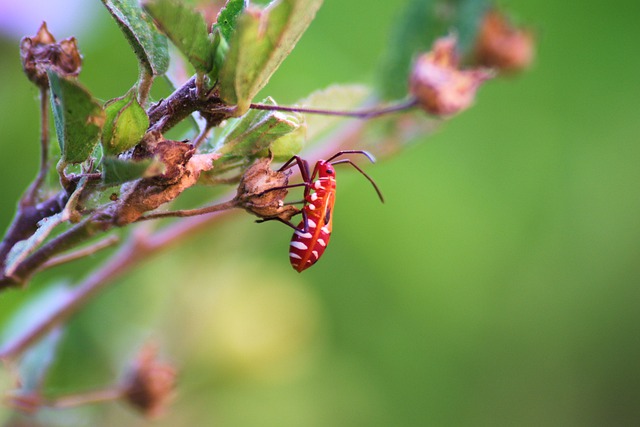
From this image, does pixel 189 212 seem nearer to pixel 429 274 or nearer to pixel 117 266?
pixel 117 266

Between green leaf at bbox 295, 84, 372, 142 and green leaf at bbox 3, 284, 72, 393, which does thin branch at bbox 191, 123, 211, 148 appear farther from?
green leaf at bbox 3, 284, 72, 393

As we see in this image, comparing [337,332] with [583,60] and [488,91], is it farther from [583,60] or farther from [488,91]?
[583,60]

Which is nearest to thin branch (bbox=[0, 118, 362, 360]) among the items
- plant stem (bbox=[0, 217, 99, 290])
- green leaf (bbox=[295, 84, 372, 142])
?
green leaf (bbox=[295, 84, 372, 142])

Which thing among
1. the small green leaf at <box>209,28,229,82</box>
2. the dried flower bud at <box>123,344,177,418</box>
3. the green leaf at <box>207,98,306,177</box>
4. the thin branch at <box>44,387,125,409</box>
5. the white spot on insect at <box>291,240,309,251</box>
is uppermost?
the small green leaf at <box>209,28,229,82</box>

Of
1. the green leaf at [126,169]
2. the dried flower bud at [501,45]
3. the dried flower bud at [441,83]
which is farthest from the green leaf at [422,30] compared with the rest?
the green leaf at [126,169]

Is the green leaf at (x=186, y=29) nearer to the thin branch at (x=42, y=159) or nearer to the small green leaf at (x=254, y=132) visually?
the small green leaf at (x=254, y=132)

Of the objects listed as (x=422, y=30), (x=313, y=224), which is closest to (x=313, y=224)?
(x=313, y=224)
